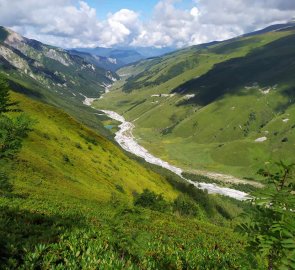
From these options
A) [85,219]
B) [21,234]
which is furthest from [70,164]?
[21,234]

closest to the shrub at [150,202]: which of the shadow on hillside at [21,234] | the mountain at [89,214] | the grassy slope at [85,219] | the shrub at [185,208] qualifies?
the mountain at [89,214]

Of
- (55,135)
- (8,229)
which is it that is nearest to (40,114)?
(55,135)

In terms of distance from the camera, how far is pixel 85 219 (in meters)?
25.1

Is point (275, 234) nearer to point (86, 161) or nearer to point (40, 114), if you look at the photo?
point (86, 161)

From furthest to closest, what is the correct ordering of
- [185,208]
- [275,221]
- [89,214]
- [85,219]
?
[185,208], [89,214], [85,219], [275,221]

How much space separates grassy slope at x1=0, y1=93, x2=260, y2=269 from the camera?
1415cm

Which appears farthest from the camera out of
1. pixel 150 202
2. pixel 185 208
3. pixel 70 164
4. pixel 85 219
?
pixel 185 208

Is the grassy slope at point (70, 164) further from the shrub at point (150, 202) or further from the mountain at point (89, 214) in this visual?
the shrub at point (150, 202)

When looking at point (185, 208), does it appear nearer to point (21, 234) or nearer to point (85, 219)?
point (85, 219)

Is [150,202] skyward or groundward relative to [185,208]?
skyward

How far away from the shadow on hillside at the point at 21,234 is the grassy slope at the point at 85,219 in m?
0.04

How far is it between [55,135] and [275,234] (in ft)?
290

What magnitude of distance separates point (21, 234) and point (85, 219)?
9.52m

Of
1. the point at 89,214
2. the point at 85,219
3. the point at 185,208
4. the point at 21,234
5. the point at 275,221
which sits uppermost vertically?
the point at 275,221
